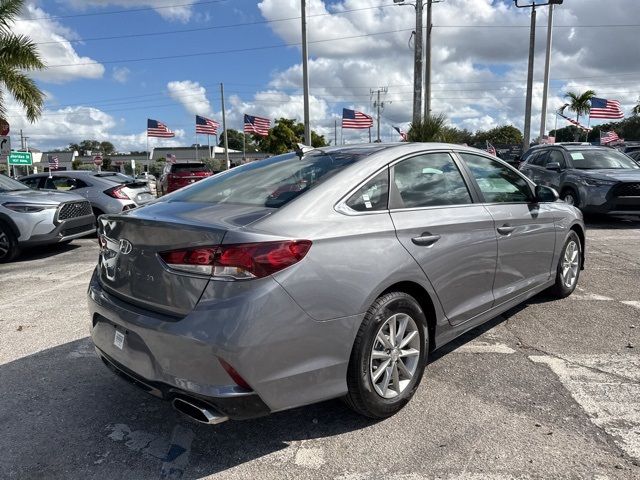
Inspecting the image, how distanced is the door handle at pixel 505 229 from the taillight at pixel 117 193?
350 inches

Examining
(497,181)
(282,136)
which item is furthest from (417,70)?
(282,136)

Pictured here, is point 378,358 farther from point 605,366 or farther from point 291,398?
point 605,366

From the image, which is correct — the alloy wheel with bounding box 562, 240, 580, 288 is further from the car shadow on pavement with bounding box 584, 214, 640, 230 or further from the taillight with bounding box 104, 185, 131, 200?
the taillight with bounding box 104, 185, 131, 200

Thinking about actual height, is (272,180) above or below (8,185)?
above

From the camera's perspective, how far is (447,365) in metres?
3.71

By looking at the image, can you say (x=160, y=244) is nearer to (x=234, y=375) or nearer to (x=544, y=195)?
(x=234, y=375)

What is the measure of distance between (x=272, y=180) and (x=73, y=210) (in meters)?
6.61

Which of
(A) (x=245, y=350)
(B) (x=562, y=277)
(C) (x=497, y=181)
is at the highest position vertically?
(C) (x=497, y=181)

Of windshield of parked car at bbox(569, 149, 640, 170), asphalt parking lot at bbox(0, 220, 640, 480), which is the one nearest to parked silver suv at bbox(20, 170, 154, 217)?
asphalt parking lot at bbox(0, 220, 640, 480)

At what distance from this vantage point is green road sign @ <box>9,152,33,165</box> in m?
17.8

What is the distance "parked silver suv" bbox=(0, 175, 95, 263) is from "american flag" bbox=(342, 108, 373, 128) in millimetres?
20016

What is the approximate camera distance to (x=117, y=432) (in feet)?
9.59

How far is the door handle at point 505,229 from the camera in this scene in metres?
3.79

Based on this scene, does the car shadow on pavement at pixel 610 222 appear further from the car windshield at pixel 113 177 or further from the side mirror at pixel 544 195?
the car windshield at pixel 113 177
